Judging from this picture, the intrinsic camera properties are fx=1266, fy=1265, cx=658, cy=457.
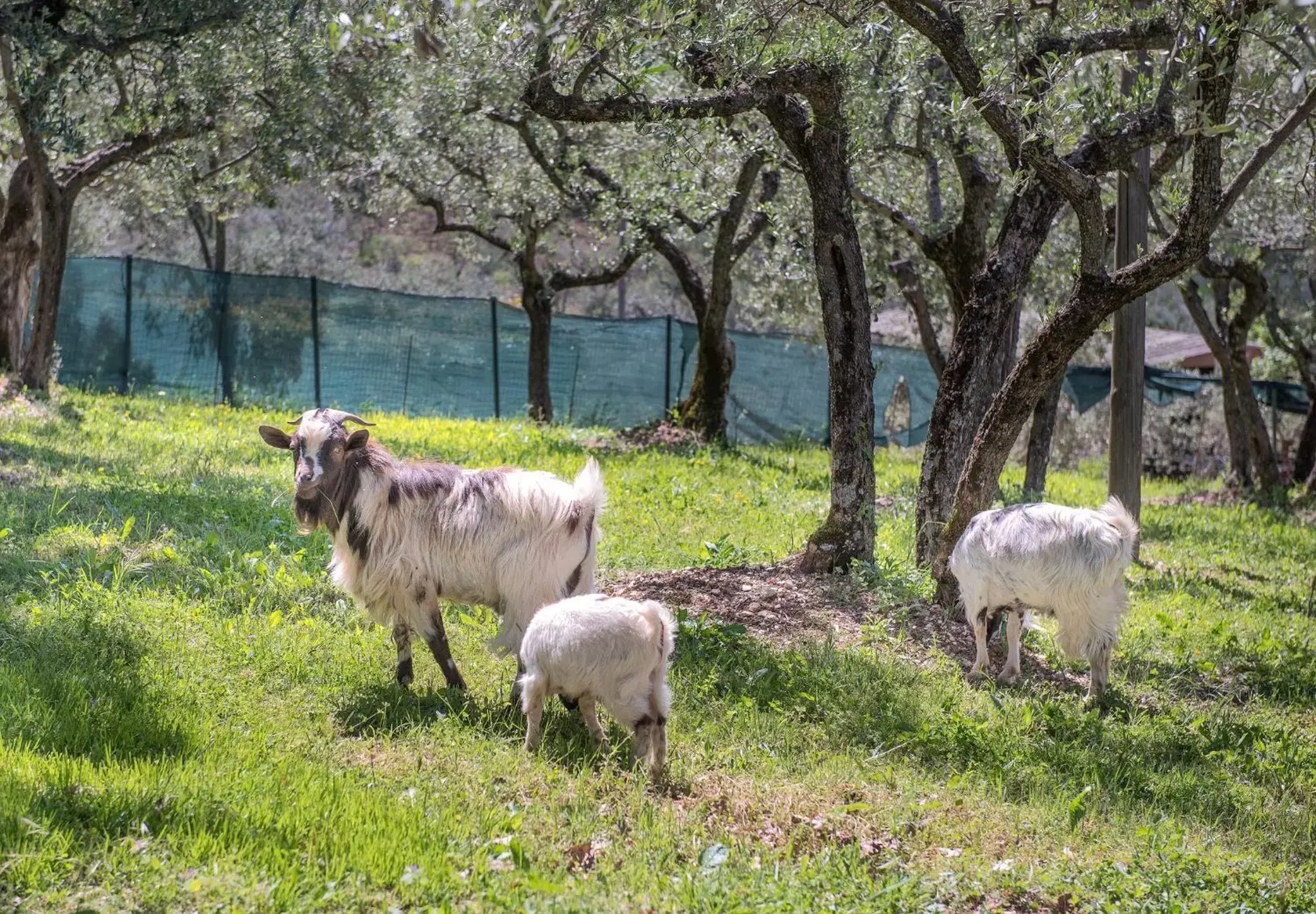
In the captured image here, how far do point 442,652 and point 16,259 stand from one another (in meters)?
12.6

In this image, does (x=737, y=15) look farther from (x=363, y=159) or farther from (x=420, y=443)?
(x=363, y=159)

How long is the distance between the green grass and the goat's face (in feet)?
3.34

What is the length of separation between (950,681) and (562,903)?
12.3 ft

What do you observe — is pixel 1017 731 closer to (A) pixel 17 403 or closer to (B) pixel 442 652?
(B) pixel 442 652

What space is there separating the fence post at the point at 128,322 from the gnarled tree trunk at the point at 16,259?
1959 millimetres

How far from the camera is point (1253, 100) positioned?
434 inches

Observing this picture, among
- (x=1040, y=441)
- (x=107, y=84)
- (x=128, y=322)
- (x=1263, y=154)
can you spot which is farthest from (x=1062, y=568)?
(x=128, y=322)

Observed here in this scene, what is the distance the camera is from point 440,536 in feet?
21.2

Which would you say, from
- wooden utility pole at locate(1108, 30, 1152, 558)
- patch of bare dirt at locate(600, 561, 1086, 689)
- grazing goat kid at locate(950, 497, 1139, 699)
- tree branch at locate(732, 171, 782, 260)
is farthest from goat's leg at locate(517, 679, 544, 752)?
tree branch at locate(732, 171, 782, 260)

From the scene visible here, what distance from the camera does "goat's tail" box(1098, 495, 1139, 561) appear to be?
712 cm

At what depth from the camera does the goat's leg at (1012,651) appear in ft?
24.8

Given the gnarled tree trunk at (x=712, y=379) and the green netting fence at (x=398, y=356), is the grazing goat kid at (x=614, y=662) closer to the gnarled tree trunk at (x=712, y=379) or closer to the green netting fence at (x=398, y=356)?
the gnarled tree trunk at (x=712, y=379)

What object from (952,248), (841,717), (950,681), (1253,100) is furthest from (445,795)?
(1253,100)

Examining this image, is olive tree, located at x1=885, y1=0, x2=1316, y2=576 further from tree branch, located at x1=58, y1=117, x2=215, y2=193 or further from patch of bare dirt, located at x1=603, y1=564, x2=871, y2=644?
tree branch, located at x1=58, y1=117, x2=215, y2=193
